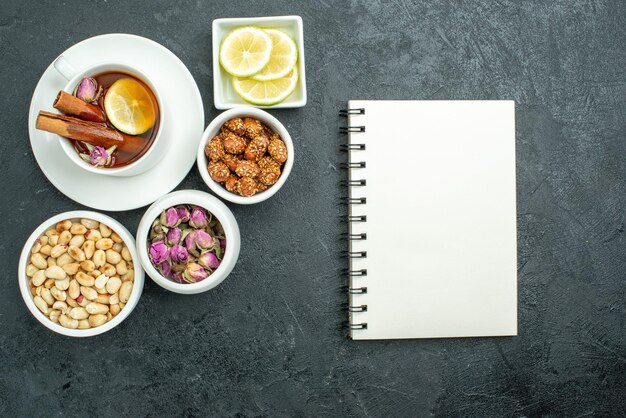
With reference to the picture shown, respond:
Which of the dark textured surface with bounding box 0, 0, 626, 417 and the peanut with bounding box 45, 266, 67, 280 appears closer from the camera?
the peanut with bounding box 45, 266, 67, 280

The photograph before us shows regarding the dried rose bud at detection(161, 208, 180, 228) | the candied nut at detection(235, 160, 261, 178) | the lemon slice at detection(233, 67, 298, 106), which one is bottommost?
the dried rose bud at detection(161, 208, 180, 228)

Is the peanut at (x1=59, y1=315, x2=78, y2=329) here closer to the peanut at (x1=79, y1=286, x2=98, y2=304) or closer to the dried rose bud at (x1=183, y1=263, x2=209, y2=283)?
the peanut at (x1=79, y1=286, x2=98, y2=304)

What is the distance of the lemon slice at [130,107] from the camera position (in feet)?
3.38

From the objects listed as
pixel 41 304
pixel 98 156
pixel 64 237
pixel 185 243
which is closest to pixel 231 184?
pixel 185 243

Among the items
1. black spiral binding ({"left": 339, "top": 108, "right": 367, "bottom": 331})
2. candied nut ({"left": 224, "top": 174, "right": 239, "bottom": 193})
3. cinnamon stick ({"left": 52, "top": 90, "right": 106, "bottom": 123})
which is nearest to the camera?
cinnamon stick ({"left": 52, "top": 90, "right": 106, "bottom": 123})

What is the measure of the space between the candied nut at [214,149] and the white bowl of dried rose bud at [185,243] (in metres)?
0.08

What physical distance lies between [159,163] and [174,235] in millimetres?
148

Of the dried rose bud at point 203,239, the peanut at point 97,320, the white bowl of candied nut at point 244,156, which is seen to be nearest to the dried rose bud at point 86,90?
the white bowl of candied nut at point 244,156

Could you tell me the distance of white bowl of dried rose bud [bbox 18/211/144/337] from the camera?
3.58 ft

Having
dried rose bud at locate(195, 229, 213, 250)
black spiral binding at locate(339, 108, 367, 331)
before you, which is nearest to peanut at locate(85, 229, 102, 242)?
dried rose bud at locate(195, 229, 213, 250)

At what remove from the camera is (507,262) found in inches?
47.8

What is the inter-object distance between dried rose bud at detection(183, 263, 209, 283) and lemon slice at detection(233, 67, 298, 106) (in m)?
0.34

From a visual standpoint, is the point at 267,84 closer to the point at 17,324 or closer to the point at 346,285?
the point at 346,285

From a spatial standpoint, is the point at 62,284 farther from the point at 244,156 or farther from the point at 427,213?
the point at 427,213
